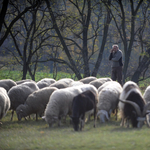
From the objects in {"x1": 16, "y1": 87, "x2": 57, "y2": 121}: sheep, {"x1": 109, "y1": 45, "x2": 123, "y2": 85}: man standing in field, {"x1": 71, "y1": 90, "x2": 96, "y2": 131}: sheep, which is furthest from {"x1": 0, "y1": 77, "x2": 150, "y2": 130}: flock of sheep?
{"x1": 109, "y1": 45, "x2": 123, "y2": 85}: man standing in field

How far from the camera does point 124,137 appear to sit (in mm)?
6535

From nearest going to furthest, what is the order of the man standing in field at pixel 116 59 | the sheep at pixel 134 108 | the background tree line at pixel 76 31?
the sheep at pixel 134 108 → the man standing in field at pixel 116 59 → the background tree line at pixel 76 31

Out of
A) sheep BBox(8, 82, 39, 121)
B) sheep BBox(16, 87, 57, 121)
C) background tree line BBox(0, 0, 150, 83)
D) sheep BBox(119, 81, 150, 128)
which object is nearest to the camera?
sheep BBox(119, 81, 150, 128)

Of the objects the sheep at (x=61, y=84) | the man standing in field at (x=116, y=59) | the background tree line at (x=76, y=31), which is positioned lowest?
the sheep at (x=61, y=84)

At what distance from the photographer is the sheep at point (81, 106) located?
27.1 feet

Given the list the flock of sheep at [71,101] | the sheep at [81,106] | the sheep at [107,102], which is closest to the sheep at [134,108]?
the flock of sheep at [71,101]

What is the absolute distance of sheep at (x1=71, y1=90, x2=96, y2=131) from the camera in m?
8.27

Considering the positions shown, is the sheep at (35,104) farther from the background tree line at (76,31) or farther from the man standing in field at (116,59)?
the background tree line at (76,31)

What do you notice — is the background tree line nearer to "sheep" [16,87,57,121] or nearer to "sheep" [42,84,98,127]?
"sheep" [16,87,57,121]

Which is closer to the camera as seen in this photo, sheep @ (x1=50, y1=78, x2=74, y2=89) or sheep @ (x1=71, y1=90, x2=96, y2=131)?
sheep @ (x1=71, y1=90, x2=96, y2=131)

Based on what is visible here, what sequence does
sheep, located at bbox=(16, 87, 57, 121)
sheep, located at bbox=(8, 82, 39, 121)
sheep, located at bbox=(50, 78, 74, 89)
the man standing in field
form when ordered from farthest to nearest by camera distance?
1. the man standing in field
2. sheep, located at bbox=(50, 78, 74, 89)
3. sheep, located at bbox=(8, 82, 39, 121)
4. sheep, located at bbox=(16, 87, 57, 121)

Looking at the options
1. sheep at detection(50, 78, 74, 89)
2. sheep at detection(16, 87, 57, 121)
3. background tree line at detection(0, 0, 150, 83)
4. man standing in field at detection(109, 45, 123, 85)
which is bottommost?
sheep at detection(16, 87, 57, 121)

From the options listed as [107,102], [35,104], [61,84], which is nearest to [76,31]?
[61,84]

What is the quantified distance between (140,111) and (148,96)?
1.94 metres
